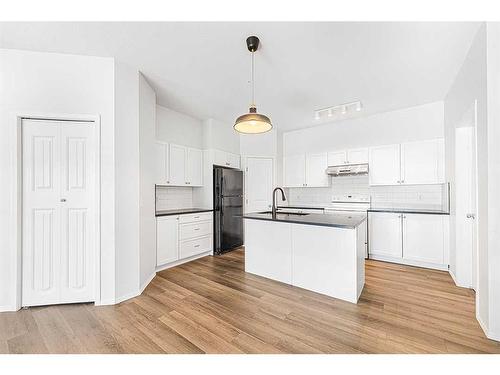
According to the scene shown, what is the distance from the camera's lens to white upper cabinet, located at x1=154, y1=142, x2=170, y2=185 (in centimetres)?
379

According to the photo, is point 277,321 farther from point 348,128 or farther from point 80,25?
point 348,128

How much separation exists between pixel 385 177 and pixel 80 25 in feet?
15.2

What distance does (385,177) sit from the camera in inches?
162

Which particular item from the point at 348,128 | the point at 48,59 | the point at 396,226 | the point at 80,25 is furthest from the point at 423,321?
the point at 48,59

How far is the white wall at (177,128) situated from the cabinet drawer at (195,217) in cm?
135

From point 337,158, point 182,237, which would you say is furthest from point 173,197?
point 337,158

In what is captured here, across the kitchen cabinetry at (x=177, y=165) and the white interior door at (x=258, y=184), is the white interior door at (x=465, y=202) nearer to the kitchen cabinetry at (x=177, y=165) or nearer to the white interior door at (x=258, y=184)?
the white interior door at (x=258, y=184)

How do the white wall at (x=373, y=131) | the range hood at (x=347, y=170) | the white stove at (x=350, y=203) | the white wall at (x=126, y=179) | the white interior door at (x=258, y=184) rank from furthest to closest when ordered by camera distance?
the white interior door at (x=258, y=184), the white stove at (x=350, y=203), the range hood at (x=347, y=170), the white wall at (x=373, y=131), the white wall at (x=126, y=179)

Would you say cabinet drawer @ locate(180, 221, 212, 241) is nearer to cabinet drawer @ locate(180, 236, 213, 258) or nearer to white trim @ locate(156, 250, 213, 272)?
cabinet drawer @ locate(180, 236, 213, 258)

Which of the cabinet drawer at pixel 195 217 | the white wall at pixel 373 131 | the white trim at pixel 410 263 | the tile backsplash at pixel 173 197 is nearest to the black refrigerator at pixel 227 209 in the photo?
the cabinet drawer at pixel 195 217

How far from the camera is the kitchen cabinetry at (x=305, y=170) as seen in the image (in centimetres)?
488

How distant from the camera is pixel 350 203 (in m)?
4.63

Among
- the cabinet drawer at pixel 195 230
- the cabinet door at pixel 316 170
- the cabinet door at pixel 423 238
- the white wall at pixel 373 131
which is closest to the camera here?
the cabinet door at pixel 423 238

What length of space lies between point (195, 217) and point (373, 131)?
3705 mm
